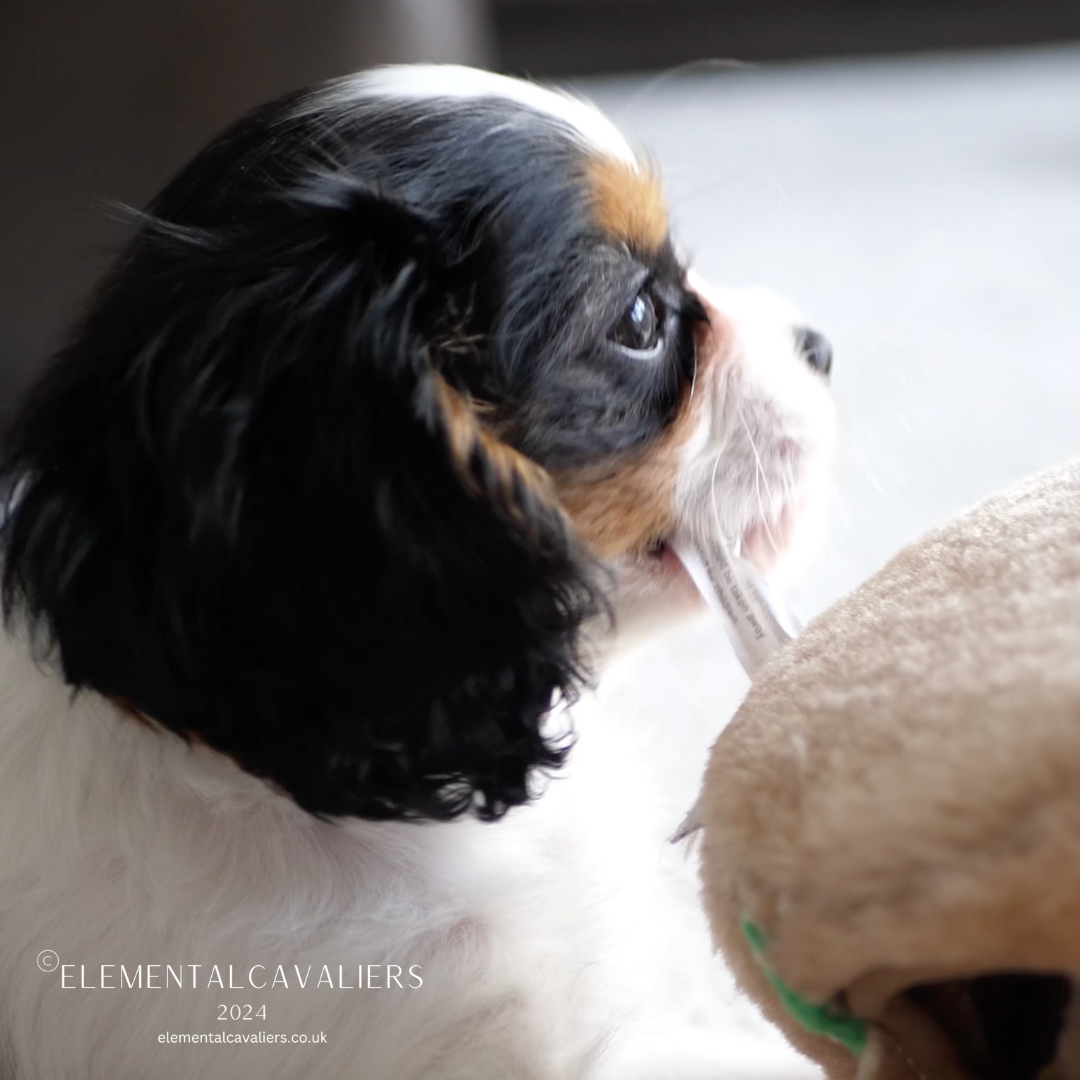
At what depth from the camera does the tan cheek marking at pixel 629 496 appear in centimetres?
97

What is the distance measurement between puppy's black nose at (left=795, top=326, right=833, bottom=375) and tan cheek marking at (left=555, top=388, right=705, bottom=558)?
22 cm

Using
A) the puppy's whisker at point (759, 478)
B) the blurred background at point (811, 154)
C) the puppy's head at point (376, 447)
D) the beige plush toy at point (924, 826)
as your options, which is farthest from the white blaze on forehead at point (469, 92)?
the beige plush toy at point (924, 826)

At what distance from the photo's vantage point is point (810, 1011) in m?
0.62

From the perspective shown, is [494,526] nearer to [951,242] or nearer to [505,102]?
[505,102]

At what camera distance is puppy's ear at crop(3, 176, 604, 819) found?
78 centimetres

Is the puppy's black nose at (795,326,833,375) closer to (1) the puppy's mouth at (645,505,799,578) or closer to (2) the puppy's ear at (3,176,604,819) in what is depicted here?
(1) the puppy's mouth at (645,505,799,578)

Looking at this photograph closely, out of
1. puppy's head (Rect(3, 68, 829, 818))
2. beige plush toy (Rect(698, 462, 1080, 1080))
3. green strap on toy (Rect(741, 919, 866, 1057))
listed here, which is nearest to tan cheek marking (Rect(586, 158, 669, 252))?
puppy's head (Rect(3, 68, 829, 818))

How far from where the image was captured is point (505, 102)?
3.36 feet

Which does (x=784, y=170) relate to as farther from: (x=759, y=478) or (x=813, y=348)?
(x=759, y=478)

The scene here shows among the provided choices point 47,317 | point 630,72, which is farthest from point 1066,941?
point 630,72

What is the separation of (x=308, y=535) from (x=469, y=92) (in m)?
0.44

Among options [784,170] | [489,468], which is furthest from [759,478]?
[784,170]

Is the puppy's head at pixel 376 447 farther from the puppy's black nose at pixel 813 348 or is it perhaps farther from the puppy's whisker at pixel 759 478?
the puppy's black nose at pixel 813 348

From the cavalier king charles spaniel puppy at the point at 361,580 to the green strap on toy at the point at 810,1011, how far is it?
25 cm
